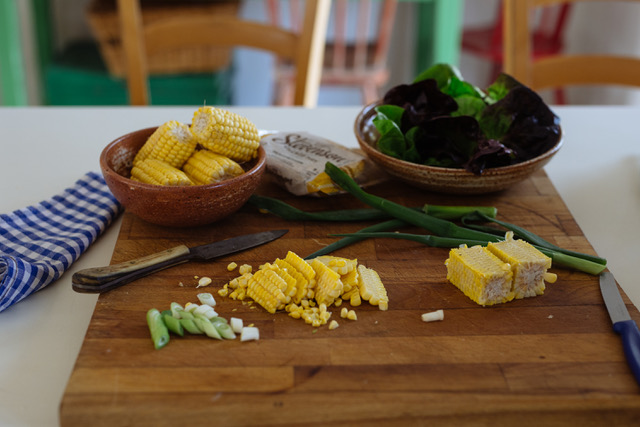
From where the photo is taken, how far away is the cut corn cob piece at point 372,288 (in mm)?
946

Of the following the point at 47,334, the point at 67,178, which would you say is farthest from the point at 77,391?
the point at 67,178

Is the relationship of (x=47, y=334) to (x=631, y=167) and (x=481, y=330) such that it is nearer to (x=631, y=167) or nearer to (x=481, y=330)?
(x=481, y=330)

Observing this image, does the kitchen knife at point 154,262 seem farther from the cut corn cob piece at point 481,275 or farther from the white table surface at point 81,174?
the cut corn cob piece at point 481,275

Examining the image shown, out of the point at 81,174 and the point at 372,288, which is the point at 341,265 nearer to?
the point at 372,288

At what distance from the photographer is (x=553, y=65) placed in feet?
6.34

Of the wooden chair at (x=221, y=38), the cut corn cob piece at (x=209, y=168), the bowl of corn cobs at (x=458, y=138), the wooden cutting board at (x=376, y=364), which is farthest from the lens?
the wooden chair at (x=221, y=38)

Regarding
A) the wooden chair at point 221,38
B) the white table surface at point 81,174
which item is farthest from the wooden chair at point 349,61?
the white table surface at point 81,174

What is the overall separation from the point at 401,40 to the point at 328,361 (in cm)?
358

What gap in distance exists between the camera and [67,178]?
4.57ft

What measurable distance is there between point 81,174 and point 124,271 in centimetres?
53

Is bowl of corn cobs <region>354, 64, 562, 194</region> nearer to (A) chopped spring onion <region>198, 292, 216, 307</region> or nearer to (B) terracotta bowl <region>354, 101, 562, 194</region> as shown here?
(B) terracotta bowl <region>354, 101, 562, 194</region>

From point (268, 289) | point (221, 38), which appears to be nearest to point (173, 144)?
point (268, 289)

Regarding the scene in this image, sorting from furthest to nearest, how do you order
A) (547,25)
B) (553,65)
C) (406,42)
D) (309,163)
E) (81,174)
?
(406,42) → (547,25) → (553,65) → (81,174) → (309,163)

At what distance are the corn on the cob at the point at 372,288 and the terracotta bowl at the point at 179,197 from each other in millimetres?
259
